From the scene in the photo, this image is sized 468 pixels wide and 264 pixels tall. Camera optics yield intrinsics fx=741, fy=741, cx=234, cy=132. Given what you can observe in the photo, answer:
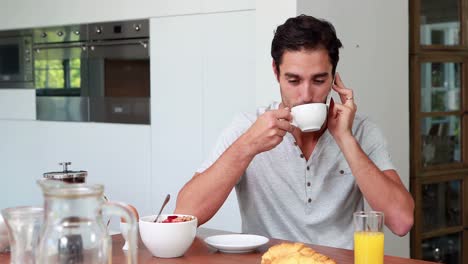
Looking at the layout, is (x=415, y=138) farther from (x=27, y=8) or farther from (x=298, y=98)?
(x=27, y=8)

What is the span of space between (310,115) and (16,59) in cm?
323

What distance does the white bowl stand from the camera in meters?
1.54

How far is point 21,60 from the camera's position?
180 inches

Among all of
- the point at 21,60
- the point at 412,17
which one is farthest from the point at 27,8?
the point at 412,17

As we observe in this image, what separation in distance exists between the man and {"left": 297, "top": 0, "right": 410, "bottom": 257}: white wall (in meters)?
1.06

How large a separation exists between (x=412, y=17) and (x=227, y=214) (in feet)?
4.25

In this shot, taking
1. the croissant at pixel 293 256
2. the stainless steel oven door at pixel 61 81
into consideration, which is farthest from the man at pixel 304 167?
the stainless steel oven door at pixel 61 81

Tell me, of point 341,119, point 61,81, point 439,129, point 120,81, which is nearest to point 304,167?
point 341,119

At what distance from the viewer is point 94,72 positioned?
4.14 m

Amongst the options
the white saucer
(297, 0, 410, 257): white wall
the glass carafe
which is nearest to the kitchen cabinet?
(297, 0, 410, 257): white wall

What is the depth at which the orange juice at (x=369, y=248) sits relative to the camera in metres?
1.44

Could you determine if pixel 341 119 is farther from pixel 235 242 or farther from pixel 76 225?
pixel 76 225

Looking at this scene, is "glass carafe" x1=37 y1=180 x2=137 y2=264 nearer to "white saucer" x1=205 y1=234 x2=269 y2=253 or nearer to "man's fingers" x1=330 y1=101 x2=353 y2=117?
"white saucer" x1=205 y1=234 x2=269 y2=253

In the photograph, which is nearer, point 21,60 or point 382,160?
point 382,160
